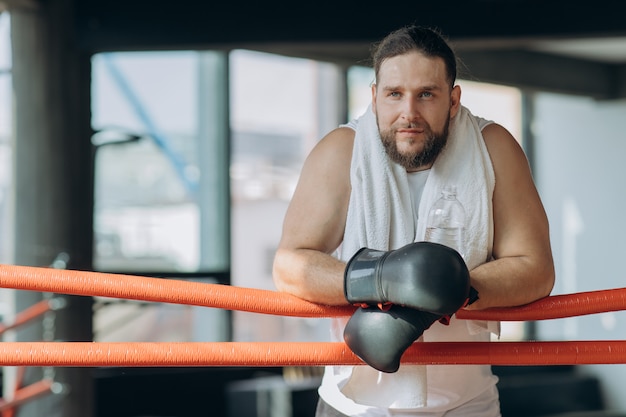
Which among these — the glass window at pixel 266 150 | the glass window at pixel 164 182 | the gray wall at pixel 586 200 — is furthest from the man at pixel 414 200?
the gray wall at pixel 586 200

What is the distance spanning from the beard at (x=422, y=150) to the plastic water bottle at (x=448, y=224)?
0.28ft

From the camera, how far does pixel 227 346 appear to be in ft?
4.82

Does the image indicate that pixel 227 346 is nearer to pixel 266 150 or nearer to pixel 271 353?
pixel 271 353

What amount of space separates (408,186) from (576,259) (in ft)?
25.0

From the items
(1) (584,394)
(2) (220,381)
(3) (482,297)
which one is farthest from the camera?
(1) (584,394)

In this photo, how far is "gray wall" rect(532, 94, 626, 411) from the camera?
8617 mm

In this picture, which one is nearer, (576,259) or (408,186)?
(408,186)

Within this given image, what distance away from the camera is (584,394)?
Answer: 8.47m

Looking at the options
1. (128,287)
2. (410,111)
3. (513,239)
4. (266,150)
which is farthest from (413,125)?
(266,150)

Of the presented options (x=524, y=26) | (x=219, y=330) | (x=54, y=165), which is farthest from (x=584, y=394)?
(x=54, y=165)

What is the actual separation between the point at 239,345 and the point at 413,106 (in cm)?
53

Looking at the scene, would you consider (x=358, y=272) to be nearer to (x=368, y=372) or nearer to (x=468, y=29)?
(x=368, y=372)

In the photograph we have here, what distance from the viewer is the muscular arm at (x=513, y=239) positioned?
1.56 m

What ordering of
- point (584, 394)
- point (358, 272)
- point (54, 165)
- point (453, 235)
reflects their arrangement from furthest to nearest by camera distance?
1. point (584, 394)
2. point (54, 165)
3. point (453, 235)
4. point (358, 272)
